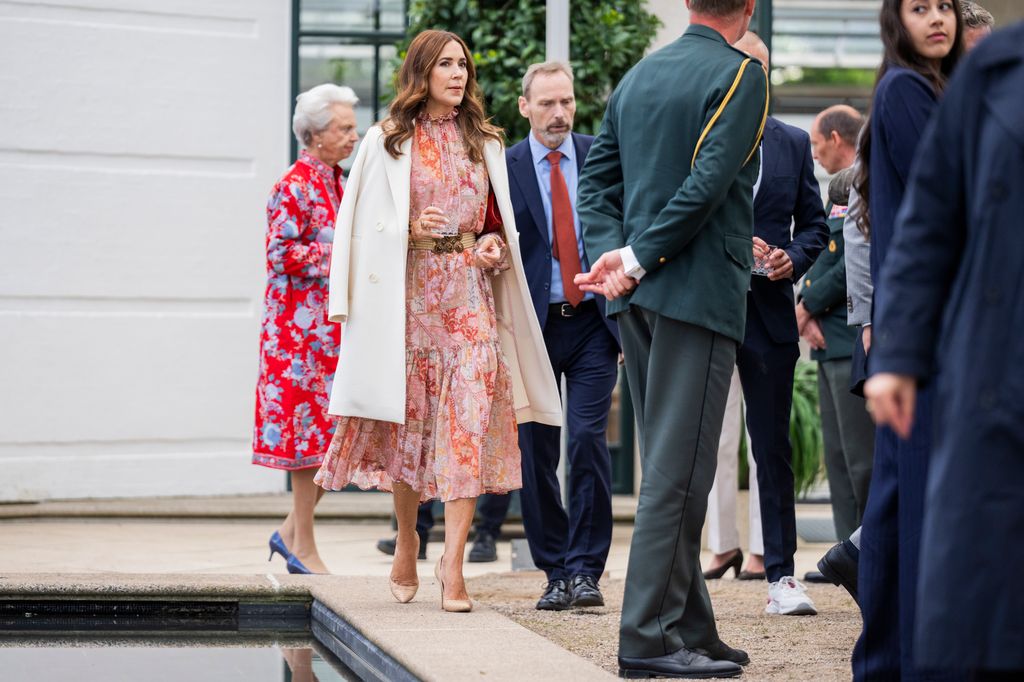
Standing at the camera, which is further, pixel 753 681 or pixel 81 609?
pixel 81 609

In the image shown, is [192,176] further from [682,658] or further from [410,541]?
[682,658]

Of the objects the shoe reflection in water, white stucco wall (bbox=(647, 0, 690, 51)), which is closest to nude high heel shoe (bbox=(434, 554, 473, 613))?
the shoe reflection in water

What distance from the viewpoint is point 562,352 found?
5418mm

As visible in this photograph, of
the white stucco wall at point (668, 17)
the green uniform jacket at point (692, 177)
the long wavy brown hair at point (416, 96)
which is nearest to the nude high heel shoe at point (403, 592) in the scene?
the long wavy brown hair at point (416, 96)

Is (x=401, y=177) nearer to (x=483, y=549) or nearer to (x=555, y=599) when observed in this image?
(x=555, y=599)

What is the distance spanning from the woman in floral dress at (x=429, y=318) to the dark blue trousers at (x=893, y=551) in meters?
1.69

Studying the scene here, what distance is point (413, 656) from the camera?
3922mm

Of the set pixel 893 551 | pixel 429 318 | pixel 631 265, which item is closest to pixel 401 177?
pixel 429 318

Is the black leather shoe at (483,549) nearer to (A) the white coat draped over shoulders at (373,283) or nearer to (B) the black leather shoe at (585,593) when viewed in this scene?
(B) the black leather shoe at (585,593)

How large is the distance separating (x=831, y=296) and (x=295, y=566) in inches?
88.6

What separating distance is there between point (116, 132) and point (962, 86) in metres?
6.91

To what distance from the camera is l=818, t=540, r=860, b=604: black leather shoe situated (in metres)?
4.07

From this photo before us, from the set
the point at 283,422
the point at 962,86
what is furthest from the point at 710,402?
the point at 283,422

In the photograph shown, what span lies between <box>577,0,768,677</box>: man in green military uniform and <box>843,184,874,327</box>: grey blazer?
1.31 feet
